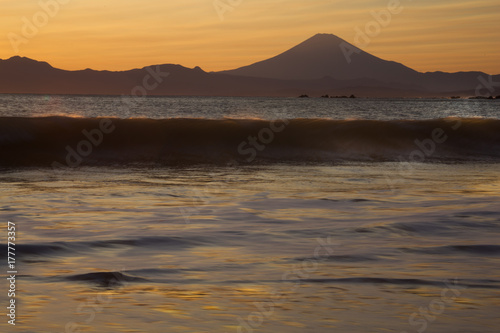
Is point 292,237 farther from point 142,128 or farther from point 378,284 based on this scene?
point 142,128

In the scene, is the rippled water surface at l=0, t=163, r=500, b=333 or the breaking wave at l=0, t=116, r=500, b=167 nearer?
the rippled water surface at l=0, t=163, r=500, b=333

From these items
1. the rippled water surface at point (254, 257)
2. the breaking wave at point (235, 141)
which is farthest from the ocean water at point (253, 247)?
the breaking wave at point (235, 141)

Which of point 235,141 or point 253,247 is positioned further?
point 235,141

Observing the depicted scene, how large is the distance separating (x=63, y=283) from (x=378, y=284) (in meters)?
2.89

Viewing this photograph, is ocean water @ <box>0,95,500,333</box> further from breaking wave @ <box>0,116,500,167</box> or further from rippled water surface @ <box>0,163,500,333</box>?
breaking wave @ <box>0,116,500,167</box>

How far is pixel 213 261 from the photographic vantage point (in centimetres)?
794

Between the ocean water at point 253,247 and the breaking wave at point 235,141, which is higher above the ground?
the breaking wave at point 235,141

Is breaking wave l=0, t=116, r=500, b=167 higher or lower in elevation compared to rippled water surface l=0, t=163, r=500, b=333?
higher

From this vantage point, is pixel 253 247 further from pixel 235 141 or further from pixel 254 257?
pixel 235 141

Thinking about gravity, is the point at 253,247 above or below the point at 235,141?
below

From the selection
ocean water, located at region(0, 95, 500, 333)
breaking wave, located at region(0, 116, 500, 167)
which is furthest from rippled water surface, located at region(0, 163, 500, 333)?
breaking wave, located at region(0, 116, 500, 167)

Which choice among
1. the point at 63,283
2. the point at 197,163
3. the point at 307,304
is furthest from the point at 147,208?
the point at 197,163

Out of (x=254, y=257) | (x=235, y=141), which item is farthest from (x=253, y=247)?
(x=235, y=141)

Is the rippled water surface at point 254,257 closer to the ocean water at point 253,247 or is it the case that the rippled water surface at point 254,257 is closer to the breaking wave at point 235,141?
the ocean water at point 253,247
